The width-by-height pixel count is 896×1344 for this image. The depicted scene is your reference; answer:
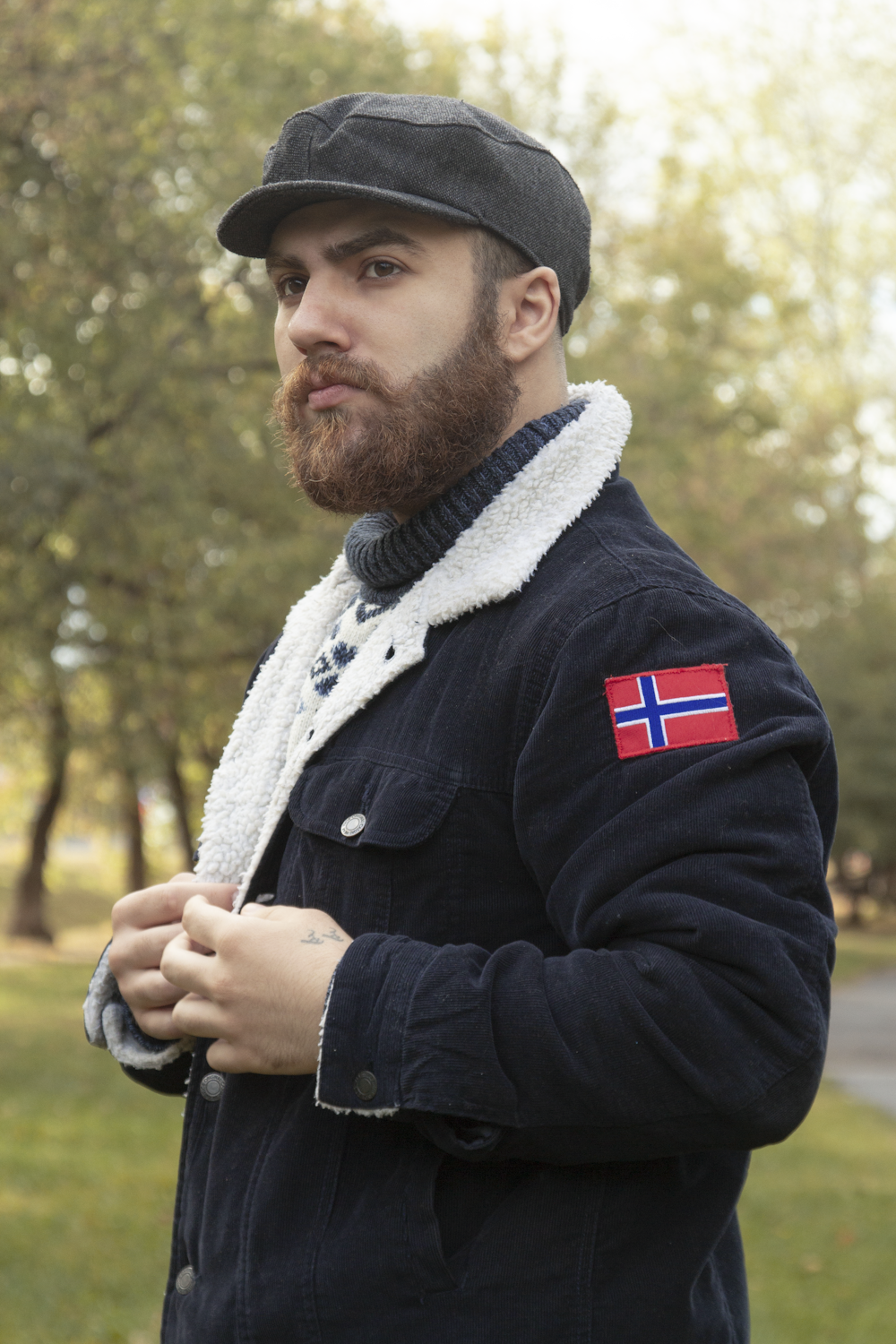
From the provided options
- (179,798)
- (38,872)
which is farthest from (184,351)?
(38,872)

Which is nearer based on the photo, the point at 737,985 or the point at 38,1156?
the point at 737,985

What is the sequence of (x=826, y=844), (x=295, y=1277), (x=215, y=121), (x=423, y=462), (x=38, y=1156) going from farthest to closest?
1. (x=215, y=121)
2. (x=38, y=1156)
3. (x=423, y=462)
4. (x=826, y=844)
5. (x=295, y=1277)

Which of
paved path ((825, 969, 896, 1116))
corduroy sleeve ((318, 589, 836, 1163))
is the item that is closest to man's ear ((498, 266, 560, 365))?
corduroy sleeve ((318, 589, 836, 1163))

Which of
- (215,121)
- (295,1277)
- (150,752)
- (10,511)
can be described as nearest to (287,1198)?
(295,1277)

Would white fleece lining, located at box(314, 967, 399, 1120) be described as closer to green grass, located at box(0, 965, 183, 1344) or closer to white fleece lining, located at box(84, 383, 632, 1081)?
white fleece lining, located at box(84, 383, 632, 1081)

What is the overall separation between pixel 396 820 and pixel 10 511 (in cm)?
774

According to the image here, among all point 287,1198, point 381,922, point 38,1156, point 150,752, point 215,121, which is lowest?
point 38,1156

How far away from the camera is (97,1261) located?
19.1 feet

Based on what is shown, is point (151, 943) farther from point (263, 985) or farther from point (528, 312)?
point (528, 312)

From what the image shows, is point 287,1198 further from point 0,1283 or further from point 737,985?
point 0,1283

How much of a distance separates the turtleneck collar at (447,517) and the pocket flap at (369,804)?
29 centimetres

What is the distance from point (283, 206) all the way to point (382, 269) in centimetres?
16

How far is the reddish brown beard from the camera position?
68.0 inches

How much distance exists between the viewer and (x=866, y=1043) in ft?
44.9
